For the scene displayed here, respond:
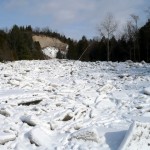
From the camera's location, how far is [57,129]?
6.80 meters

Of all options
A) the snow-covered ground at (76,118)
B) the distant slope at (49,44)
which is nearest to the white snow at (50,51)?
the distant slope at (49,44)

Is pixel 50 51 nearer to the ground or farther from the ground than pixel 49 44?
nearer to the ground

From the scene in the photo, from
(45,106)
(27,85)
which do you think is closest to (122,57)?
(27,85)

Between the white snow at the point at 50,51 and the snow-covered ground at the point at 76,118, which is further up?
the white snow at the point at 50,51

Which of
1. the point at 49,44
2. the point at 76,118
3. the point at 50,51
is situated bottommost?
the point at 76,118

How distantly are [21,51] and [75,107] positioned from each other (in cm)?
4870

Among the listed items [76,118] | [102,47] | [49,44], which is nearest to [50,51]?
[49,44]

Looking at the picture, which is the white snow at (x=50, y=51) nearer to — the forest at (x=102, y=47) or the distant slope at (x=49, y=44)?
the distant slope at (x=49, y=44)

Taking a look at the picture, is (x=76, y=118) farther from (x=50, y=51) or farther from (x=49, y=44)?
(x=49, y=44)

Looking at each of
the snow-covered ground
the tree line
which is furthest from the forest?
the snow-covered ground

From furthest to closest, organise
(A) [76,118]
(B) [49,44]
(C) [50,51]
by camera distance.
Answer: (B) [49,44] → (C) [50,51] → (A) [76,118]

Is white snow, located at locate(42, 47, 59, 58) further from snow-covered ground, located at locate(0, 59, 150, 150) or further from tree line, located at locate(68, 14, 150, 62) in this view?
snow-covered ground, located at locate(0, 59, 150, 150)

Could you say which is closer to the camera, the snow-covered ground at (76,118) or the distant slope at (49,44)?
the snow-covered ground at (76,118)

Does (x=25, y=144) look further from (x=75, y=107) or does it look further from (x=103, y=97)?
(x=103, y=97)
